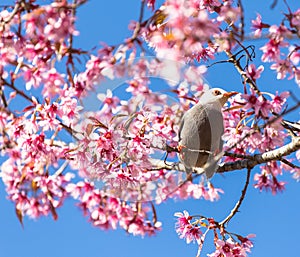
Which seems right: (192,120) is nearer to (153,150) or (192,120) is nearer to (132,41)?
(153,150)

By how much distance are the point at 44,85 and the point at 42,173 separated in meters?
0.57

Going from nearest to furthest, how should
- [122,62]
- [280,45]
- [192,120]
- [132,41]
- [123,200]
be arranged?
1. [132,41]
2. [122,62]
3. [280,45]
4. [123,200]
5. [192,120]

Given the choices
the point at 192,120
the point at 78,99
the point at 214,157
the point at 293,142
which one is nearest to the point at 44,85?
the point at 78,99

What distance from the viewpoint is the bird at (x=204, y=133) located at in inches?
127

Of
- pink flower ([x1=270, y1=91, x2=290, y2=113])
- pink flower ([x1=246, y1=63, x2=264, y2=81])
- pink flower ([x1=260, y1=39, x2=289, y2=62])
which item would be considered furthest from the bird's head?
pink flower ([x1=260, y1=39, x2=289, y2=62])

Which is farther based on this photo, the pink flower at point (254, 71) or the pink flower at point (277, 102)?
the pink flower at point (277, 102)

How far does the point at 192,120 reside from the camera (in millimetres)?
3211

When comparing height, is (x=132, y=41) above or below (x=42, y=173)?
above

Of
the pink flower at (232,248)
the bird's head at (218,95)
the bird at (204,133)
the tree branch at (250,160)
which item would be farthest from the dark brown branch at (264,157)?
the pink flower at (232,248)

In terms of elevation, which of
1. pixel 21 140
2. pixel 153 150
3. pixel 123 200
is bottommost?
pixel 123 200

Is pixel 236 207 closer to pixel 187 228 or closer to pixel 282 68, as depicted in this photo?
pixel 187 228

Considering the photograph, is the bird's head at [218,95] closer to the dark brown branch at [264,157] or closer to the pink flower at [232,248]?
the dark brown branch at [264,157]

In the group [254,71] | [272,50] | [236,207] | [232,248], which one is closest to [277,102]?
[254,71]

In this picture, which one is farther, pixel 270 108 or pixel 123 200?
pixel 123 200
